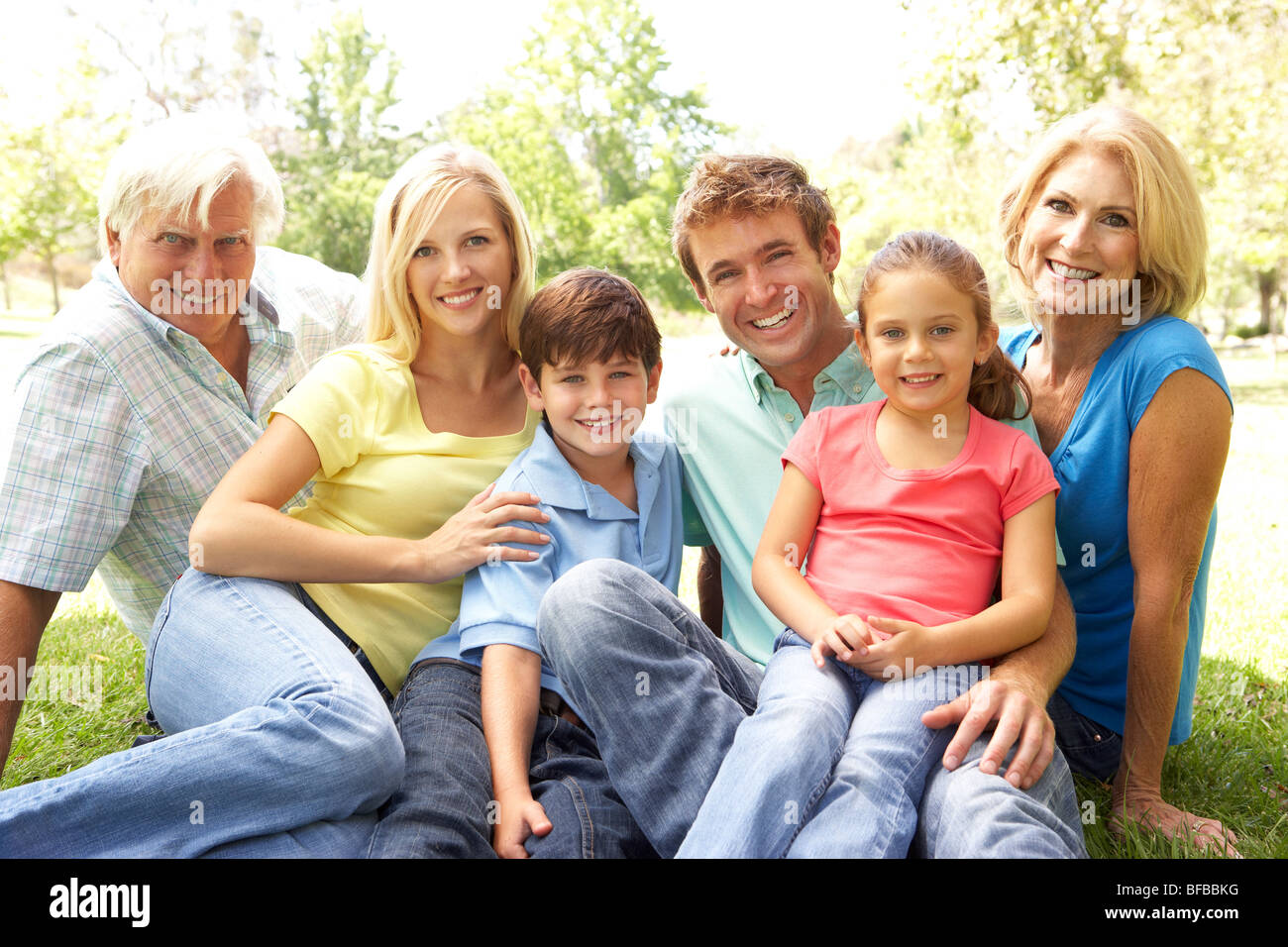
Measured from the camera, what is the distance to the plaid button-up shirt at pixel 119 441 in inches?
111

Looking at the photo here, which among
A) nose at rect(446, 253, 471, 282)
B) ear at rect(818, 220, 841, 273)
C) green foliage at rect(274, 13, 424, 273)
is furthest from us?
green foliage at rect(274, 13, 424, 273)

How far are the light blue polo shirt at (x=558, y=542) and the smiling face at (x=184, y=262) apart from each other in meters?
1.05

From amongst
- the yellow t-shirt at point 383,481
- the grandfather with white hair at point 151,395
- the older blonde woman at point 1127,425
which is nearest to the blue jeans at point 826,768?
the older blonde woman at point 1127,425

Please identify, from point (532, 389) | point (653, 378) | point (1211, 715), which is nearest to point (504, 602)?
point (532, 389)

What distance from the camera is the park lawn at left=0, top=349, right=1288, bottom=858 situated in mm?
2910

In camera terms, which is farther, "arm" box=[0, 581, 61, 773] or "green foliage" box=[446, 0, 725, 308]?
"green foliage" box=[446, 0, 725, 308]

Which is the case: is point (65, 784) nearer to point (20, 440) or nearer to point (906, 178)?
point (20, 440)

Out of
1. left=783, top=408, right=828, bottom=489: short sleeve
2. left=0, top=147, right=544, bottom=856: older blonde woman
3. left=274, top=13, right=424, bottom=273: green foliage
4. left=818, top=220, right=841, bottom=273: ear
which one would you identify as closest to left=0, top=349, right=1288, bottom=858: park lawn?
left=0, top=147, right=544, bottom=856: older blonde woman

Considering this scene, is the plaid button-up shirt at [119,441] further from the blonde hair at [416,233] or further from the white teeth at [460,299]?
the white teeth at [460,299]

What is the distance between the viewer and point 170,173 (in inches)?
121

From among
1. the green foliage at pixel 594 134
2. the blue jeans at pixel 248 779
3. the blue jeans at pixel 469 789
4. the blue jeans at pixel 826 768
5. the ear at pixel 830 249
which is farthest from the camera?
the green foliage at pixel 594 134

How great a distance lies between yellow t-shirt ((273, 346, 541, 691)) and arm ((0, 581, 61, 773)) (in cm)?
69

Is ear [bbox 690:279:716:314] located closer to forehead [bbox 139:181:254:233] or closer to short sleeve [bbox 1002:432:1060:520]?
short sleeve [bbox 1002:432:1060:520]
